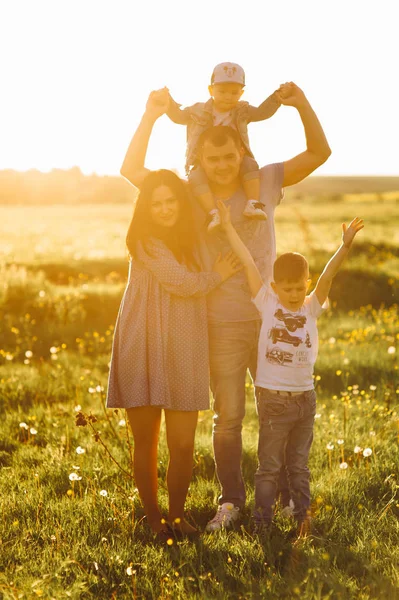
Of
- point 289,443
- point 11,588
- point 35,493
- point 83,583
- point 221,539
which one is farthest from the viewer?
point 35,493

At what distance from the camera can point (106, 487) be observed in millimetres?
5020

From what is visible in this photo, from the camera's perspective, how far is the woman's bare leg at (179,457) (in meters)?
4.33

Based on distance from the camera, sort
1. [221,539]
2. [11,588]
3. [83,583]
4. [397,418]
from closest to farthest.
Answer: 1. [11,588]
2. [83,583]
3. [221,539]
4. [397,418]

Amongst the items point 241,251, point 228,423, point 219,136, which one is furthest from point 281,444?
point 219,136

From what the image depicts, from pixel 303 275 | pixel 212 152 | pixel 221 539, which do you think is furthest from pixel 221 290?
pixel 221 539

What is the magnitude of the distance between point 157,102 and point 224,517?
2.78 meters

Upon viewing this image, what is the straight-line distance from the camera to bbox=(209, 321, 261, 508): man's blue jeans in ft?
14.7

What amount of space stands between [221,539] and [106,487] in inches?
48.0

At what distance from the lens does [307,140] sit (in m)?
4.61

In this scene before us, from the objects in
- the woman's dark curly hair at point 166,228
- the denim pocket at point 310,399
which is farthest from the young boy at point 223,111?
the denim pocket at point 310,399

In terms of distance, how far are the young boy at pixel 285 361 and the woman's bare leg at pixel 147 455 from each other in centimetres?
65

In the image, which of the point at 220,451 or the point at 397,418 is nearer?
the point at 220,451

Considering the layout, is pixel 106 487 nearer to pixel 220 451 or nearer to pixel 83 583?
pixel 220 451

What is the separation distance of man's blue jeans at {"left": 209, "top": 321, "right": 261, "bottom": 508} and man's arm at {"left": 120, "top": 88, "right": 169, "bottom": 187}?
1111 millimetres
